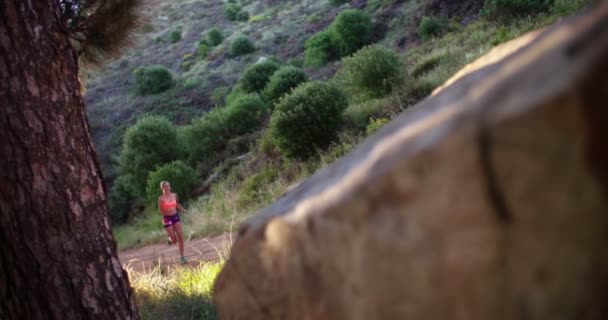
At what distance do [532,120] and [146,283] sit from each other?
477 centimetres

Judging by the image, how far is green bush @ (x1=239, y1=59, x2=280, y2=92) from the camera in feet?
80.5

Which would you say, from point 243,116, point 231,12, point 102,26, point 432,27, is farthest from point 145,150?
point 231,12

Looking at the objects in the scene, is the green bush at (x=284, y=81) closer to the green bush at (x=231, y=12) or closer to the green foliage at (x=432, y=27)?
the green foliage at (x=432, y=27)

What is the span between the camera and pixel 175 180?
57.8 ft

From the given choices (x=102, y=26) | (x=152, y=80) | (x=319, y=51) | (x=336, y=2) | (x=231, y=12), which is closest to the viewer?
(x=102, y=26)

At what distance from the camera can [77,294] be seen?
266 centimetres

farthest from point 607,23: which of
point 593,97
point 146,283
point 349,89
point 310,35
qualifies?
point 310,35

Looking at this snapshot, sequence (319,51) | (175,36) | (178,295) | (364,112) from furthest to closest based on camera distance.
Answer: (175,36) → (319,51) → (364,112) → (178,295)

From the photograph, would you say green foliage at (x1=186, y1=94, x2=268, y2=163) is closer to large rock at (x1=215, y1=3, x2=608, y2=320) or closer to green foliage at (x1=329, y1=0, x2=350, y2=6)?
green foliage at (x1=329, y1=0, x2=350, y2=6)

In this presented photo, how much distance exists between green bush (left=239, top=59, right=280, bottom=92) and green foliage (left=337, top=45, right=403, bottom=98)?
9227 mm

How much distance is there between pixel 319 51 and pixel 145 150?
Result: 9174 mm

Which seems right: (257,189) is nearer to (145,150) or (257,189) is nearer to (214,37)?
(145,150)

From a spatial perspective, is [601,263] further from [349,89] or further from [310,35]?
[310,35]

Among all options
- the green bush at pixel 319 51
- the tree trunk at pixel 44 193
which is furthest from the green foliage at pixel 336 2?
the tree trunk at pixel 44 193
